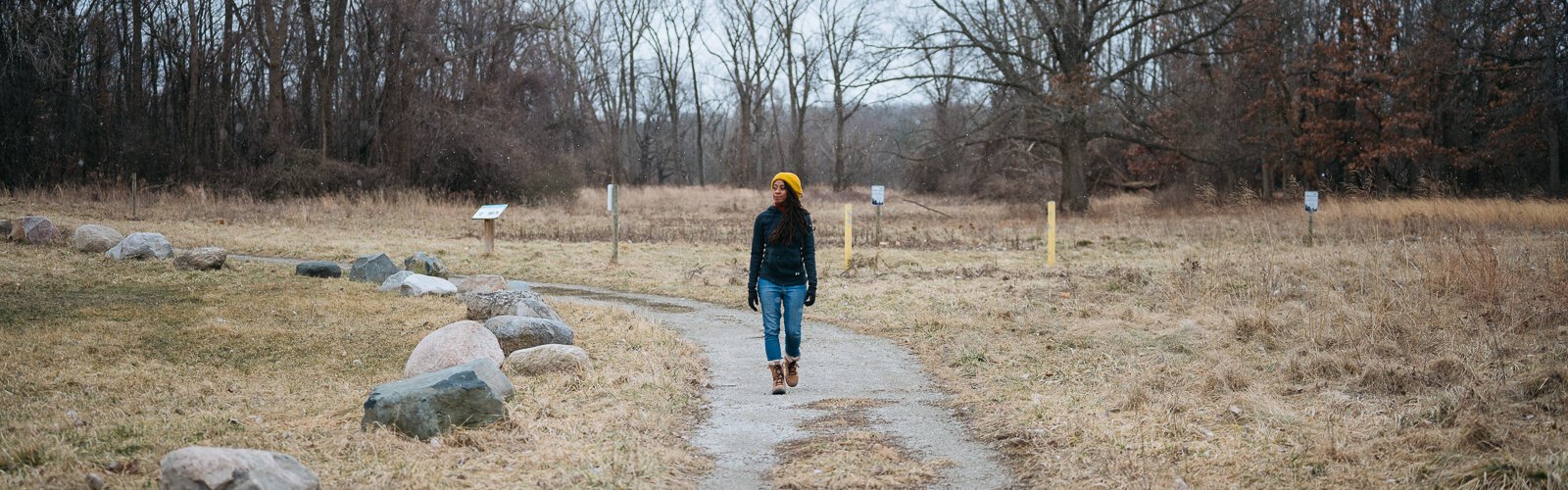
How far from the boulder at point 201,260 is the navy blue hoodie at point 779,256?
10775 mm

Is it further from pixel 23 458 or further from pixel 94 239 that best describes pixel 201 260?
pixel 23 458

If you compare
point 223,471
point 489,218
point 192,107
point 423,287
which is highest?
point 192,107

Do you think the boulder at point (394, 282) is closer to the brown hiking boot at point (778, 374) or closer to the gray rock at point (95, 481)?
the brown hiking boot at point (778, 374)

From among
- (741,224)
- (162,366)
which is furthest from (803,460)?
(741,224)

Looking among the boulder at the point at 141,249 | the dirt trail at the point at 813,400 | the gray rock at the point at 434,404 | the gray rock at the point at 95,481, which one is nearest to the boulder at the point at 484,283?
the dirt trail at the point at 813,400

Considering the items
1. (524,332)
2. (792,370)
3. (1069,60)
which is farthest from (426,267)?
(1069,60)

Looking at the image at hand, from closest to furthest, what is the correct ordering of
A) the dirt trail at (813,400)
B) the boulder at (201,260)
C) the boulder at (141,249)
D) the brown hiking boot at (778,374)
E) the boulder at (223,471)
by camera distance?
the boulder at (223,471) < the dirt trail at (813,400) < the brown hiking boot at (778,374) < the boulder at (201,260) < the boulder at (141,249)

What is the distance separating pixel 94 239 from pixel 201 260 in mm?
2593

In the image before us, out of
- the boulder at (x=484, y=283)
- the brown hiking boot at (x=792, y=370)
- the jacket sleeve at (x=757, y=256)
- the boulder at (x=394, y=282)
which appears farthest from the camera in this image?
the boulder at (x=394, y=282)

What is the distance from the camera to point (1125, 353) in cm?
903

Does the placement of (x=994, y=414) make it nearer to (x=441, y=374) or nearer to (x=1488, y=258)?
(x=441, y=374)

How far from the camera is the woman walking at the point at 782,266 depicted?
7414 mm

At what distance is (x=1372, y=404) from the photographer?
253 inches

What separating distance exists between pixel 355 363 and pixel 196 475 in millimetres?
4182
